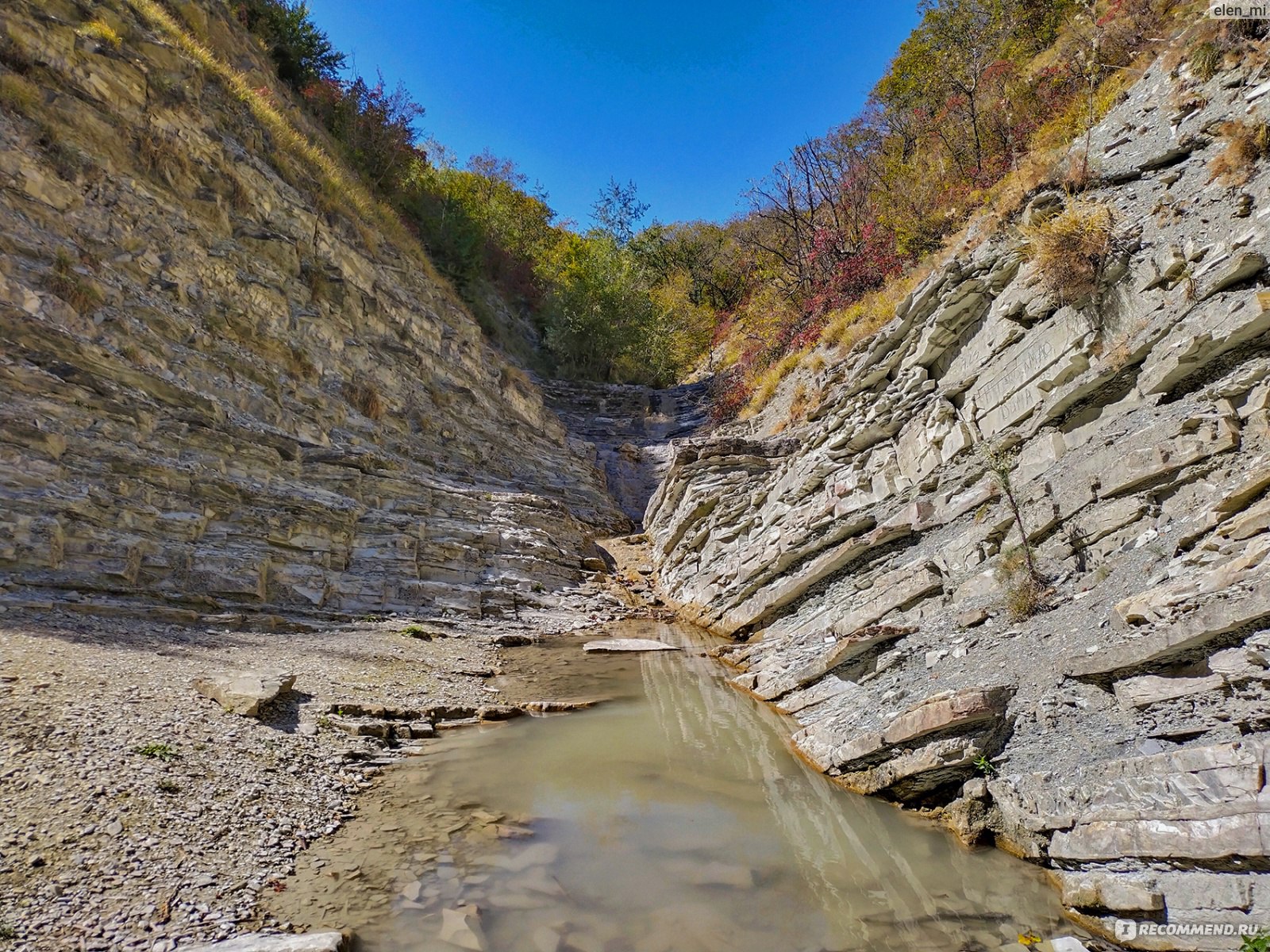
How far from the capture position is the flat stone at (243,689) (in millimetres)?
6516

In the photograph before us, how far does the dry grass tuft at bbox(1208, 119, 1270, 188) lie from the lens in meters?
8.05

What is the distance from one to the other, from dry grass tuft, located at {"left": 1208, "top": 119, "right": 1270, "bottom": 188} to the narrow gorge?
101mm

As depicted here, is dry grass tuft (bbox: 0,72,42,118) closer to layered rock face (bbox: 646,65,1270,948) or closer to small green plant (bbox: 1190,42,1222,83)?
layered rock face (bbox: 646,65,1270,948)

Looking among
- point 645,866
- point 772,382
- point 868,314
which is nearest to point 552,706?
point 645,866

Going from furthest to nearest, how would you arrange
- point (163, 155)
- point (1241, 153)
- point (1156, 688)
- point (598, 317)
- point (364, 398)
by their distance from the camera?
point (598, 317) → point (364, 398) → point (163, 155) → point (1241, 153) → point (1156, 688)

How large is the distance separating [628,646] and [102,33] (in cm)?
2060

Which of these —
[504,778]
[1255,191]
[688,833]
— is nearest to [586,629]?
[504,778]

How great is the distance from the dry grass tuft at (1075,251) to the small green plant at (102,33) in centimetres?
2234

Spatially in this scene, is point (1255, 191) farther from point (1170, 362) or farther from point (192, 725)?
point (192, 725)

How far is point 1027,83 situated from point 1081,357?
620 inches

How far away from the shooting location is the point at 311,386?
55.0 feet

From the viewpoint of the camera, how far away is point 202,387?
13.9 meters

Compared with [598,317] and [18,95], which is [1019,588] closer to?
[18,95]

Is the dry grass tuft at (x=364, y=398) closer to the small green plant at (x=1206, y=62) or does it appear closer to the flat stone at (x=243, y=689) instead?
the flat stone at (x=243, y=689)
